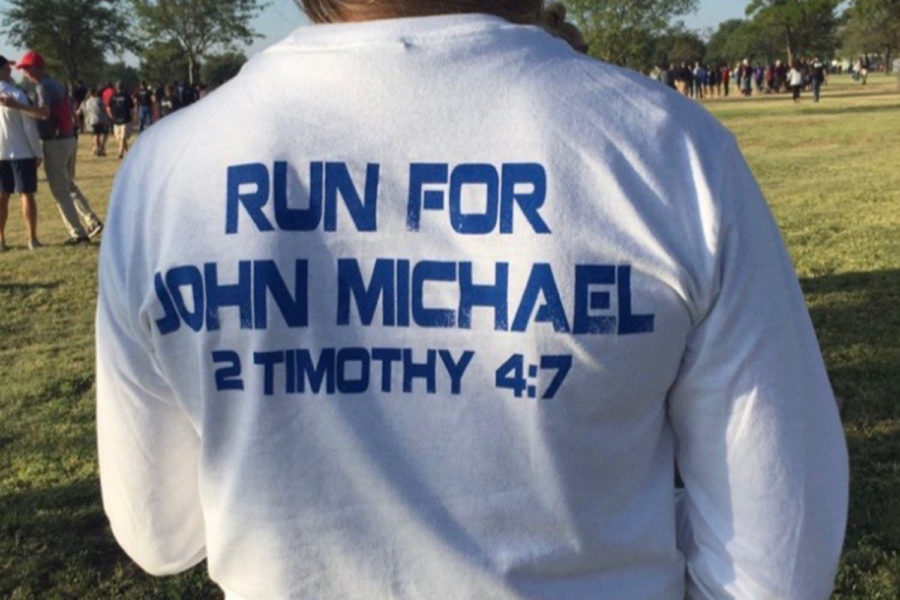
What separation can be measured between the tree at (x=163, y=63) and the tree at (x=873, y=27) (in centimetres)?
4093

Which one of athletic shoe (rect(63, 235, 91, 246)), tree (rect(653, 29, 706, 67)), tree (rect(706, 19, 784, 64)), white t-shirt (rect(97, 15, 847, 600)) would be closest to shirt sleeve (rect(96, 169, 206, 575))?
white t-shirt (rect(97, 15, 847, 600))

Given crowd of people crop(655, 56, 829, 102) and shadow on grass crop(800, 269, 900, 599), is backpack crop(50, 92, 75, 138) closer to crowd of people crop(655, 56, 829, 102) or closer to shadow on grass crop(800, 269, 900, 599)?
shadow on grass crop(800, 269, 900, 599)

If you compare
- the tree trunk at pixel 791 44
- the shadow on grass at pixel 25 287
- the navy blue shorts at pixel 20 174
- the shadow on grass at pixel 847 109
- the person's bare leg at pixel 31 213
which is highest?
the tree trunk at pixel 791 44

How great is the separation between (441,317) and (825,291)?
7.22 m

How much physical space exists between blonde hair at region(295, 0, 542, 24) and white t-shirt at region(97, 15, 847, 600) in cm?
4

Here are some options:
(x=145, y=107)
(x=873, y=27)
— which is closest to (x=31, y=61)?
(x=145, y=107)

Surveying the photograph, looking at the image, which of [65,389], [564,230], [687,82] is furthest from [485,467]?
[687,82]

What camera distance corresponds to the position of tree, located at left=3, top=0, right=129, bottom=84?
2549 inches

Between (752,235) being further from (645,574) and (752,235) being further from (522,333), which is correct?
(645,574)

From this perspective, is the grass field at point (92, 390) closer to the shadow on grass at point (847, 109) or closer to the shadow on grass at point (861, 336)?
the shadow on grass at point (861, 336)

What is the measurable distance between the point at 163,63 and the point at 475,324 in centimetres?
7368

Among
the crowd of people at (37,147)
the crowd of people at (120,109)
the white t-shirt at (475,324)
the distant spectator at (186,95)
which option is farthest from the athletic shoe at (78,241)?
the distant spectator at (186,95)

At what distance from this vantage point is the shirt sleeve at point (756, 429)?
107 centimetres

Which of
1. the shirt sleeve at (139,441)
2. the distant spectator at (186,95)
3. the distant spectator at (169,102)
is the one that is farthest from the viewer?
the distant spectator at (186,95)
